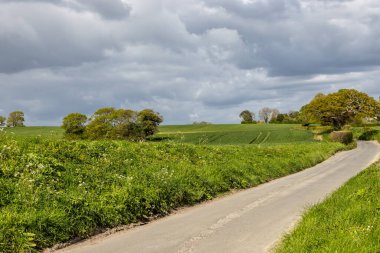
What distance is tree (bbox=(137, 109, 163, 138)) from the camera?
86.5 meters

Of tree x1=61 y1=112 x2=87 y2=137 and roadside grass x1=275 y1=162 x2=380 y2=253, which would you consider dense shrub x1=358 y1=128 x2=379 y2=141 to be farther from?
roadside grass x1=275 y1=162 x2=380 y2=253

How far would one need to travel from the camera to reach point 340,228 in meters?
8.34

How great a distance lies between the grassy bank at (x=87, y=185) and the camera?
878 cm

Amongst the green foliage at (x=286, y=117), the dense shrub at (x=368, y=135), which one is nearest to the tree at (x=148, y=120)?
the dense shrub at (x=368, y=135)

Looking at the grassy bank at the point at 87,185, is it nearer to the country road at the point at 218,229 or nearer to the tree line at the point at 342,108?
the country road at the point at 218,229

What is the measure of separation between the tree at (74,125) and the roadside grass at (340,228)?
81.4 metres

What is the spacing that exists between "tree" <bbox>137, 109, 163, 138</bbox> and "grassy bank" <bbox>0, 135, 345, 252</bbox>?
67236 millimetres

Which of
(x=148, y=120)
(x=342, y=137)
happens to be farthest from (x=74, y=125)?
(x=342, y=137)

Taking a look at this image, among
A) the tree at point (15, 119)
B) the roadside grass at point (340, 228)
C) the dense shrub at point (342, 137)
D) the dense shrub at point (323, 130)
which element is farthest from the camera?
the tree at point (15, 119)

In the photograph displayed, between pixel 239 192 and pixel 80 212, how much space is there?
879 centimetres

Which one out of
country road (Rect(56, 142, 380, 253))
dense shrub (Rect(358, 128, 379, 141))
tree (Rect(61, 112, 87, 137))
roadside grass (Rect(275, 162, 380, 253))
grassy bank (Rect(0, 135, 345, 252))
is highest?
tree (Rect(61, 112, 87, 137))

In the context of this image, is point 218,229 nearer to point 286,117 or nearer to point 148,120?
point 148,120

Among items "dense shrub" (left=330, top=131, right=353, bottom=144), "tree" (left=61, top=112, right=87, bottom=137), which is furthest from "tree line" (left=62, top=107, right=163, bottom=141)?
"dense shrub" (left=330, top=131, right=353, bottom=144)

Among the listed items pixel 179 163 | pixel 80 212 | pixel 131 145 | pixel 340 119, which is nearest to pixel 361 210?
pixel 80 212
